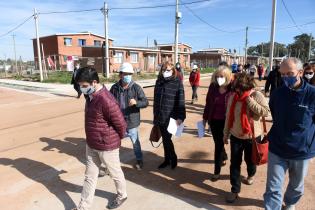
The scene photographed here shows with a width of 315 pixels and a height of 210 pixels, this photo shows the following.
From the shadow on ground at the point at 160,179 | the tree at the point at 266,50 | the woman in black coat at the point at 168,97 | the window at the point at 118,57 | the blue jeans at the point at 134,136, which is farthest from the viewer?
the tree at the point at 266,50

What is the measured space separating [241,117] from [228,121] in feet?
0.65

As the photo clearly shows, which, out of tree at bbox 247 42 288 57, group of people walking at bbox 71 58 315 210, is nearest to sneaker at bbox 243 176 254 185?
group of people walking at bbox 71 58 315 210

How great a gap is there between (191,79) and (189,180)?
8799 mm

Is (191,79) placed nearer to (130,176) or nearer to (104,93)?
(130,176)

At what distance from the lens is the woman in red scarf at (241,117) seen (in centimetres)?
390

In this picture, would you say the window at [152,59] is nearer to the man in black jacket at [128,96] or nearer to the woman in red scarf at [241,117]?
the man in black jacket at [128,96]

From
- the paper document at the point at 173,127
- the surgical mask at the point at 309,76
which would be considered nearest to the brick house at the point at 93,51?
the surgical mask at the point at 309,76

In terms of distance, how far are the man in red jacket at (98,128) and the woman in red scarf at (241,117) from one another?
1.44 meters

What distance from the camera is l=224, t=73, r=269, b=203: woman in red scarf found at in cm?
390

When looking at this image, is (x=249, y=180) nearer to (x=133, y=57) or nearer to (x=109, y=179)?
(x=109, y=179)

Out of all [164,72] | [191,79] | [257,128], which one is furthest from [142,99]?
[191,79]

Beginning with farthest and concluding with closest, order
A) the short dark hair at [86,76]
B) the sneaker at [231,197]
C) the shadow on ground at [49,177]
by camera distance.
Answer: the shadow on ground at [49,177] < the sneaker at [231,197] < the short dark hair at [86,76]

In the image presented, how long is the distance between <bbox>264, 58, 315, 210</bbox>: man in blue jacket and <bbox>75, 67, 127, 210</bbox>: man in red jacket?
1.76m

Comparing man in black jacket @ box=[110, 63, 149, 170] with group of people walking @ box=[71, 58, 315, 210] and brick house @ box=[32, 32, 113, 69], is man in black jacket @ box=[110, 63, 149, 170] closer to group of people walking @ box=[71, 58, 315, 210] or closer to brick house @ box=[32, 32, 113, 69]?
group of people walking @ box=[71, 58, 315, 210]
